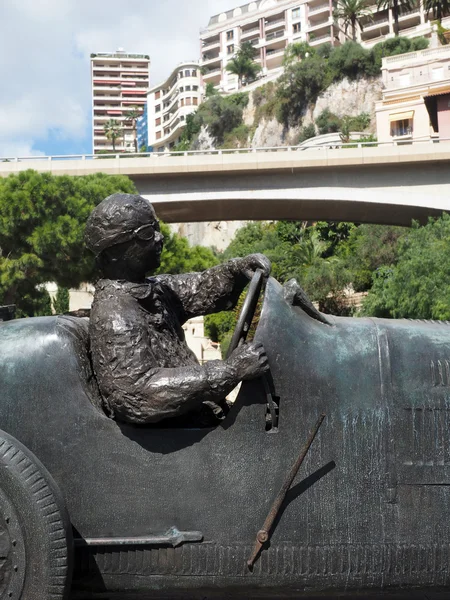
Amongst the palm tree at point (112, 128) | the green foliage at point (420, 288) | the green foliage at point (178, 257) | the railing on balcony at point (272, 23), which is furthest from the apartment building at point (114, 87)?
the green foliage at point (420, 288)

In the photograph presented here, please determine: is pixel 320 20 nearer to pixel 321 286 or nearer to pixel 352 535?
pixel 321 286

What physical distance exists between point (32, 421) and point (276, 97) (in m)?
71.4

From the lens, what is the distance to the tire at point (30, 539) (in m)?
2.58

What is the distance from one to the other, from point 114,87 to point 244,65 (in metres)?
59.5

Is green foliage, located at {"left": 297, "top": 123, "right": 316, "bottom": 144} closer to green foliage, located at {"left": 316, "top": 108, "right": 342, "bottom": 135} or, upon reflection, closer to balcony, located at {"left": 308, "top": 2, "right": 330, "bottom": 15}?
green foliage, located at {"left": 316, "top": 108, "right": 342, "bottom": 135}

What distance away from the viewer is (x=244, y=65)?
91.9 meters

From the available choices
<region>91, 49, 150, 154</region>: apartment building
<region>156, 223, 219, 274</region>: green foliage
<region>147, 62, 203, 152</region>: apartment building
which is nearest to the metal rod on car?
<region>156, 223, 219, 274</region>: green foliage

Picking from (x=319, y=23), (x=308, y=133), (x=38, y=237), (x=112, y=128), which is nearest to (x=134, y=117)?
(x=112, y=128)

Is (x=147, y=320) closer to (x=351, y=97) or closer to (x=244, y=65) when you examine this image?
(x=351, y=97)

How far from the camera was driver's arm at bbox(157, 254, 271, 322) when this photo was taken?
11.2ft

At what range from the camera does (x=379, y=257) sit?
34.2m

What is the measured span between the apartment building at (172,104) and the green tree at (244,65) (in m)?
10.1

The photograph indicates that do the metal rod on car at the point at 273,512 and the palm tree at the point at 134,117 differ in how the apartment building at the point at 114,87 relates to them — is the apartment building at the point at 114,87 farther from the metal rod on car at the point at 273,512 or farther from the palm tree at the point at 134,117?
the metal rod on car at the point at 273,512

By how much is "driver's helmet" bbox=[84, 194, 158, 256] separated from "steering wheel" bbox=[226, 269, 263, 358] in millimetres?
528
